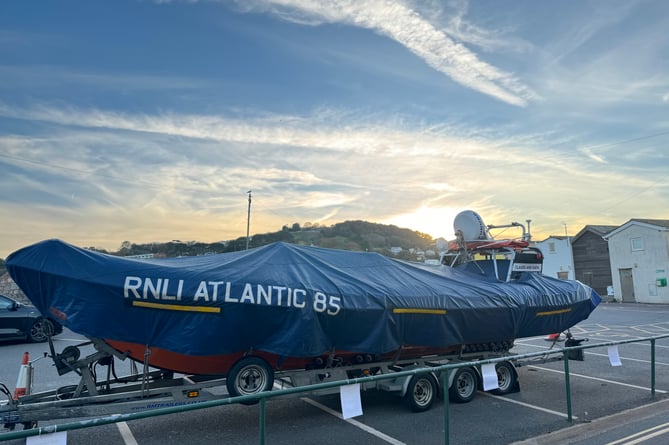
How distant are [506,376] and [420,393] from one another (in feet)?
7.45

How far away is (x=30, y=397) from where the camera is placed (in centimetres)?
628

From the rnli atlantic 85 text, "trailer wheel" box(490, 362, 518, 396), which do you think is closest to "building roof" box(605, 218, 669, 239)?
"trailer wheel" box(490, 362, 518, 396)

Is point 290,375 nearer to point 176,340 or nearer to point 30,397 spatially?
point 176,340

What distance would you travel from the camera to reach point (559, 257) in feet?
153

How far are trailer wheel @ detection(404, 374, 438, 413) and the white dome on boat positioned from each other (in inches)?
166

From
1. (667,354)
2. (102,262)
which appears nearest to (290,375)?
(102,262)

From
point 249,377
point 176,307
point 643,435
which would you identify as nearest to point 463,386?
point 643,435

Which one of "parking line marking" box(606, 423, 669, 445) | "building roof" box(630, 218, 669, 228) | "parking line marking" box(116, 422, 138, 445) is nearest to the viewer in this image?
"parking line marking" box(606, 423, 669, 445)

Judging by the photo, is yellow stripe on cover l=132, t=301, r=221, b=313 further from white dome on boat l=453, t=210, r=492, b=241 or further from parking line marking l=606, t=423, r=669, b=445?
white dome on boat l=453, t=210, r=492, b=241

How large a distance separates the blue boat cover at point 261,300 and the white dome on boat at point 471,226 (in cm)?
240

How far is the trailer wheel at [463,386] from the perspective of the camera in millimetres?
8609

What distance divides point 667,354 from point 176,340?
1400cm

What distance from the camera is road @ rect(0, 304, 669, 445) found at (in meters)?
6.86

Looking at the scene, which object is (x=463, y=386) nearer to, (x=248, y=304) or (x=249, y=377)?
(x=249, y=377)
